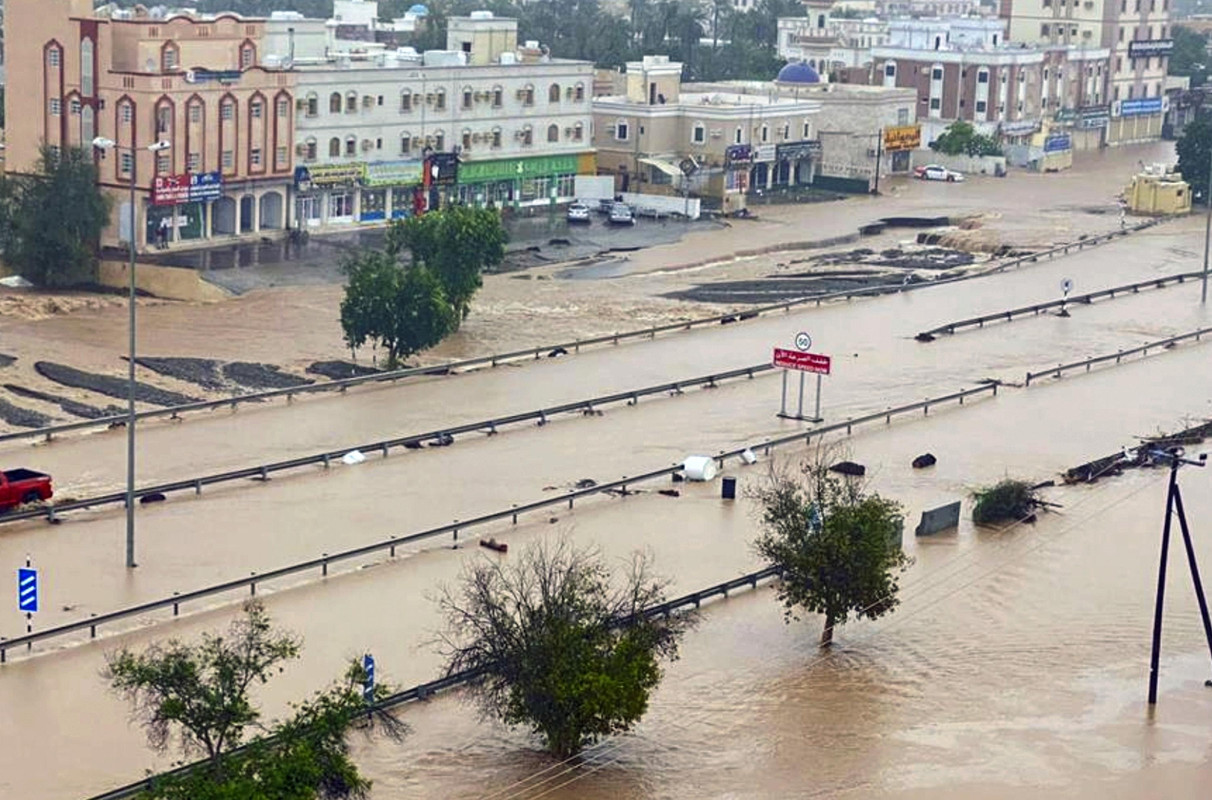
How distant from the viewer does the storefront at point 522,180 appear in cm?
6900

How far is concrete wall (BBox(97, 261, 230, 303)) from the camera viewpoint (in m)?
52.5

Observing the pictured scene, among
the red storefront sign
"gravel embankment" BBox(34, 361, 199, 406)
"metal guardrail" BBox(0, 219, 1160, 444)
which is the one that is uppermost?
the red storefront sign

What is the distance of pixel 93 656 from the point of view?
25.6 meters

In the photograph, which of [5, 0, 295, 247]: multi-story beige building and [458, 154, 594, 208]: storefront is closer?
[5, 0, 295, 247]: multi-story beige building

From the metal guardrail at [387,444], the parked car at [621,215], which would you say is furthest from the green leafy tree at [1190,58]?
the metal guardrail at [387,444]

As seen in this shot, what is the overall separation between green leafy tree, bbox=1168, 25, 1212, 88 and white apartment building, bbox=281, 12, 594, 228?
60995mm

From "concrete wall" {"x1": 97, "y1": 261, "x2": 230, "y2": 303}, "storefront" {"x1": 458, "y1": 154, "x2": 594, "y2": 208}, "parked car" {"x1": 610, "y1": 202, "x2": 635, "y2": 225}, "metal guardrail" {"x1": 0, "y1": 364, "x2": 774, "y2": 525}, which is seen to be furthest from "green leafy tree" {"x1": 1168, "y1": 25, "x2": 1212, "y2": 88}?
"metal guardrail" {"x1": 0, "y1": 364, "x2": 774, "y2": 525}

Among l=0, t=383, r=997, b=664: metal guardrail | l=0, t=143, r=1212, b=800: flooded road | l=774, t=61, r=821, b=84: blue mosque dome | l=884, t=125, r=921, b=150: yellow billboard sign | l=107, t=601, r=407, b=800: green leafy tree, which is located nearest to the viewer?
l=107, t=601, r=407, b=800: green leafy tree

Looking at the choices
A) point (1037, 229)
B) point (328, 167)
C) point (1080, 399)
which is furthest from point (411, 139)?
point (1080, 399)

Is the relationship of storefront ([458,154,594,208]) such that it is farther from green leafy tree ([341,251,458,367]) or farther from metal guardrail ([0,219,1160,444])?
green leafy tree ([341,251,458,367])

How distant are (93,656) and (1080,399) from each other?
2529cm

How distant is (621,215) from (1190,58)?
71.5 m

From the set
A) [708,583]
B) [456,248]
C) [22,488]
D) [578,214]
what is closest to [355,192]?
[578,214]

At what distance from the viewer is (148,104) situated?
56.5 metres
